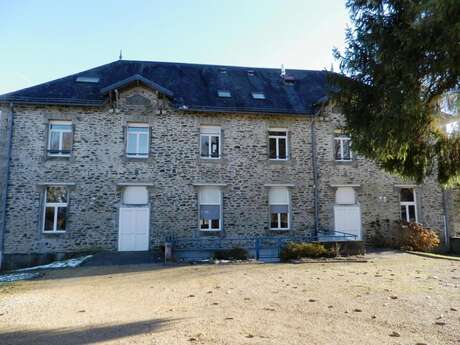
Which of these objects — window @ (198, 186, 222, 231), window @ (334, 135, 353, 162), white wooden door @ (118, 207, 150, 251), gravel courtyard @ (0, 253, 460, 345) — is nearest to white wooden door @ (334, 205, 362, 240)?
window @ (334, 135, 353, 162)

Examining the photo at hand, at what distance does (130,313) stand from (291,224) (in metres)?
10.2

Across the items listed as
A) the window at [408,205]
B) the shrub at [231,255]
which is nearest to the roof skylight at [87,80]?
the shrub at [231,255]

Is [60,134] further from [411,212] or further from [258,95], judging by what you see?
[411,212]

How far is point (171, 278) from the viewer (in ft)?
29.9

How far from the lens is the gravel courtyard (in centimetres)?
453

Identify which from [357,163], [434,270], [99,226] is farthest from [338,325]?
[357,163]

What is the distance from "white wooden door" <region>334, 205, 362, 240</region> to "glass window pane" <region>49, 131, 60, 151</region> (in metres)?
11.4

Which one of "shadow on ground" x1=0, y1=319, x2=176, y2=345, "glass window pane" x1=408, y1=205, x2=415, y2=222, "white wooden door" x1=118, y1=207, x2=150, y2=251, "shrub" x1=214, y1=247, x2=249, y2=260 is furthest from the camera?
"glass window pane" x1=408, y1=205, x2=415, y2=222

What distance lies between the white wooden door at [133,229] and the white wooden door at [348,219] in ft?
25.3

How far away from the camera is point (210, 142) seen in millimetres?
15242

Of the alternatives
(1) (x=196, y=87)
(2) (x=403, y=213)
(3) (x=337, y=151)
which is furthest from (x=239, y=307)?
(2) (x=403, y=213)

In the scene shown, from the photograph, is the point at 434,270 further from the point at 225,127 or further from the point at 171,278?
the point at 225,127

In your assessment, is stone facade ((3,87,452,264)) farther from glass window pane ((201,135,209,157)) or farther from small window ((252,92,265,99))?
small window ((252,92,265,99))

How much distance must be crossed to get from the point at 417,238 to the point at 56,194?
551 inches
